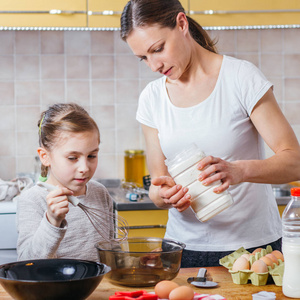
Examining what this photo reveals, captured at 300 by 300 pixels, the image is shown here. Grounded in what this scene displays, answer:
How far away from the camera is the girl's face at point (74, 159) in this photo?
4.85 feet

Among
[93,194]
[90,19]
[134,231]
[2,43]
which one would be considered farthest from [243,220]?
[2,43]

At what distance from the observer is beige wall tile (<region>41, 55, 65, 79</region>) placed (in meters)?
2.76

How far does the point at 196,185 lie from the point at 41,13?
151 centimetres

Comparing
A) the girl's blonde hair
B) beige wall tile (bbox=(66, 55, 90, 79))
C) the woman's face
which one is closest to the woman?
the woman's face

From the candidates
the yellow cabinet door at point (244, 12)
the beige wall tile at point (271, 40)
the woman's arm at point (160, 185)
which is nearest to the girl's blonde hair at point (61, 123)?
the woman's arm at point (160, 185)

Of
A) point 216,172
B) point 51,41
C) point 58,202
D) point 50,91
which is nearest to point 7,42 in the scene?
point 51,41

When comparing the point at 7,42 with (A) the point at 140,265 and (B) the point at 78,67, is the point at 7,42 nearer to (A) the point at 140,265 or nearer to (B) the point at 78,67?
(B) the point at 78,67

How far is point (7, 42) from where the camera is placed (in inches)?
108

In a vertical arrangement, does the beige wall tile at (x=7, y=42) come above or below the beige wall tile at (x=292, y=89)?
above

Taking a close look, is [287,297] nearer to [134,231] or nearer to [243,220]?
[243,220]

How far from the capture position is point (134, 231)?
219 cm

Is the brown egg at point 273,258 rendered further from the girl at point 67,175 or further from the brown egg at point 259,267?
the girl at point 67,175

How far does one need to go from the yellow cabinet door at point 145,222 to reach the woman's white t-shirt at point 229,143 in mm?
642

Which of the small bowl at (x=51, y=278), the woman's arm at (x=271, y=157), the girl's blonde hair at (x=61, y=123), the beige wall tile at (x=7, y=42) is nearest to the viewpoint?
the small bowl at (x=51, y=278)
